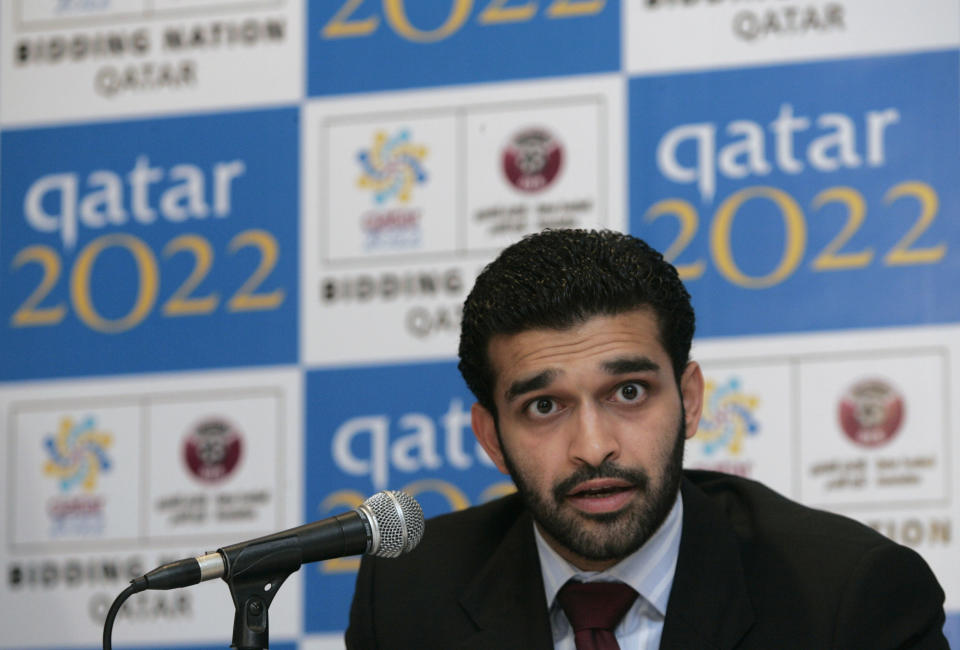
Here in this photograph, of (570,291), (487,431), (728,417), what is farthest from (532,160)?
(570,291)

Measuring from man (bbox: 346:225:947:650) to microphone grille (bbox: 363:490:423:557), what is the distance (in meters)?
0.31

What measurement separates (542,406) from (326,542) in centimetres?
48

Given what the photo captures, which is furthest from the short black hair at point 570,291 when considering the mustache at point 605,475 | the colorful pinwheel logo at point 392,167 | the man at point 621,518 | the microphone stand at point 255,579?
the colorful pinwheel logo at point 392,167

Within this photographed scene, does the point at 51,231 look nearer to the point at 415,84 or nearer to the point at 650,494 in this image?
the point at 415,84

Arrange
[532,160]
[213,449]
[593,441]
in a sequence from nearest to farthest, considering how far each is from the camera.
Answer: [593,441] → [532,160] → [213,449]

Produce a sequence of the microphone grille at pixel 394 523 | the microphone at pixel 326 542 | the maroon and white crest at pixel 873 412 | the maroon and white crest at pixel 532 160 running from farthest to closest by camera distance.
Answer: the maroon and white crest at pixel 532 160 → the maroon and white crest at pixel 873 412 → the microphone grille at pixel 394 523 → the microphone at pixel 326 542

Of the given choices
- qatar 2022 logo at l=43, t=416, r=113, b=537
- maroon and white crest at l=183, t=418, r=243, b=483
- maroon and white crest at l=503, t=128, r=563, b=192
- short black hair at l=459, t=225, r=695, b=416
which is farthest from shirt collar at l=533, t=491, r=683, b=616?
qatar 2022 logo at l=43, t=416, r=113, b=537

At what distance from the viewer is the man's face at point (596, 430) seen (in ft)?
6.88

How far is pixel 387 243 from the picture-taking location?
11.2 ft

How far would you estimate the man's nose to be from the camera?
2.07m

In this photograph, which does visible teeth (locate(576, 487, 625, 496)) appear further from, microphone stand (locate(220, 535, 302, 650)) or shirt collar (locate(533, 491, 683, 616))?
microphone stand (locate(220, 535, 302, 650))

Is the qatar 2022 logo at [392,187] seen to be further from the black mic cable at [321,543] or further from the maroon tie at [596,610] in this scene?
the black mic cable at [321,543]

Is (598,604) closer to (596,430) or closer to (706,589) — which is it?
(706,589)

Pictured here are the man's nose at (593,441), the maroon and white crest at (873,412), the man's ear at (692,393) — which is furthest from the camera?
the maroon and white crest at (873,412)
